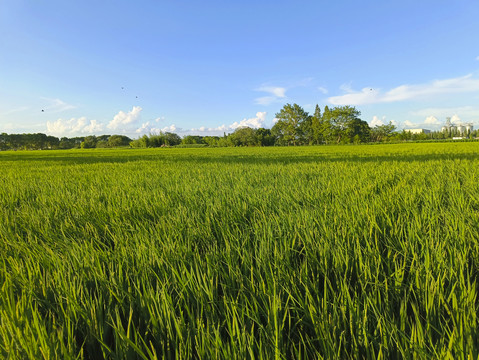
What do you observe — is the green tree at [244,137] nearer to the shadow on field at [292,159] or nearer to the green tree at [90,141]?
the green tree at [90,141]

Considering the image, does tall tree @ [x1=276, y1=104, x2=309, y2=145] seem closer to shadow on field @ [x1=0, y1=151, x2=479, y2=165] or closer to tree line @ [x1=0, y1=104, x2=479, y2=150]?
tree line @ [x1=0, y1=104, x2=479, y2=150]

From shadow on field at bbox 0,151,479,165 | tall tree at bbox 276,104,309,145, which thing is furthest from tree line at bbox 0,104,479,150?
shadow on field at bbox 0,151,479,165

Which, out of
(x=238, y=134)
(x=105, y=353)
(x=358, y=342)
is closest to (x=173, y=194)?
(x=105, y=353)

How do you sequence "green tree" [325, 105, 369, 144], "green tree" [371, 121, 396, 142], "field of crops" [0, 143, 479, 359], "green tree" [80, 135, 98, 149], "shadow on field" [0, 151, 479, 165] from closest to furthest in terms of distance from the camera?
"field of crops" [0, 143, 479, 359], "shadow on field" [0, 151, 479, 165], "green tree" [325, 105, 369, 144], "green tree" [371, 121, 396, 142], "green tree" [80, 135, 98, 149]

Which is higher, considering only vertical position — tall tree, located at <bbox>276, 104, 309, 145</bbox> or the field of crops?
tall tree, located at <bbox>276, 104, 309, 145</bbox>

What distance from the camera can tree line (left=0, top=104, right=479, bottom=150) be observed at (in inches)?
2662

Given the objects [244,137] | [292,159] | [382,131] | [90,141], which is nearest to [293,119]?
[244,137]

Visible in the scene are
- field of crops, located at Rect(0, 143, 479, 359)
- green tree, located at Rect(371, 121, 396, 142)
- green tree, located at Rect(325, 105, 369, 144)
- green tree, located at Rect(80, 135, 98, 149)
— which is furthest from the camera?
green tree, located at Rect(80, 135, 98, 149)

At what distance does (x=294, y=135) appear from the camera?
7369cm

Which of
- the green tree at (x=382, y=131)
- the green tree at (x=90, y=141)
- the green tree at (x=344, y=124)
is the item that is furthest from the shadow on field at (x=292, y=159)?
the green tree at (x=90, y=141)

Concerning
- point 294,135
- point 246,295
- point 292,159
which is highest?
point 294,135

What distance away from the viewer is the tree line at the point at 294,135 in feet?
222

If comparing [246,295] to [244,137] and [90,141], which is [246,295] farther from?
[90,141]

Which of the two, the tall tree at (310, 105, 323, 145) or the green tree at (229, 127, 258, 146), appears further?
the green tree at (229, 127, 258, 146)
